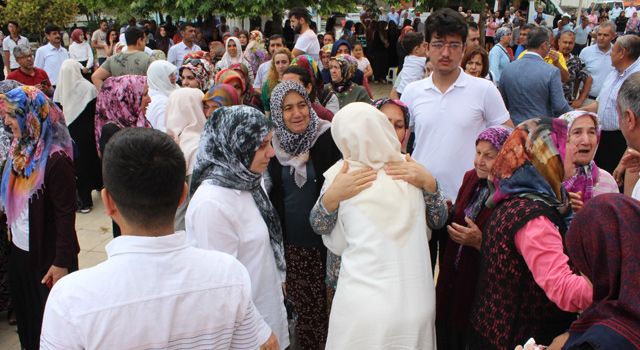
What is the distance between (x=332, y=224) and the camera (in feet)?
7.72

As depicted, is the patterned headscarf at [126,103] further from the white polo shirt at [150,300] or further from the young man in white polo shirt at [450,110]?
the white polo shirt at [150,300]

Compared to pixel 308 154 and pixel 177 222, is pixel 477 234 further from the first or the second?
pixel 177 222

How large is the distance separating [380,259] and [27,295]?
233 centimetres

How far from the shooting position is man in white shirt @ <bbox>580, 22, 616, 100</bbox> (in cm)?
685

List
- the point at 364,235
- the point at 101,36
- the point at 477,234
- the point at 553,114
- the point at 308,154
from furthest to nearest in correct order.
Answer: the point at 101,36
the point at 553,114
the point at 308,154
the point at 477,234
the point at 364,235

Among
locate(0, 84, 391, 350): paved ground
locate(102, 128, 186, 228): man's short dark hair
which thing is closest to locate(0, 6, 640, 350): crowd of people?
locate(102, 128, 186, 228): man's short dark hair

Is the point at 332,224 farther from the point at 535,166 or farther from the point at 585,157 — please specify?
the point at 585,157

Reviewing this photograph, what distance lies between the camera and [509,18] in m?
19.4

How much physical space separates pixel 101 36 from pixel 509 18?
14363 millimetres

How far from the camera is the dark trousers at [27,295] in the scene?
3029 millimetres

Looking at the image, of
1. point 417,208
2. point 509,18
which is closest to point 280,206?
point 417,208

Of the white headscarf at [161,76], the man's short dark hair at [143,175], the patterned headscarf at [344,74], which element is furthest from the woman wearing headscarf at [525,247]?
the white headscarf at [161,76]

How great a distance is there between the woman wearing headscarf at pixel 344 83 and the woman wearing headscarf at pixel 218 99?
1.55 m

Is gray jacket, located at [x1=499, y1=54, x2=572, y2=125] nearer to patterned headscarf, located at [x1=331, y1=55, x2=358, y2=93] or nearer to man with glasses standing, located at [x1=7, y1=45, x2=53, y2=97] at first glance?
patterned headscarf, located at [x1=331, y1=55, x2=358, y2=93]
